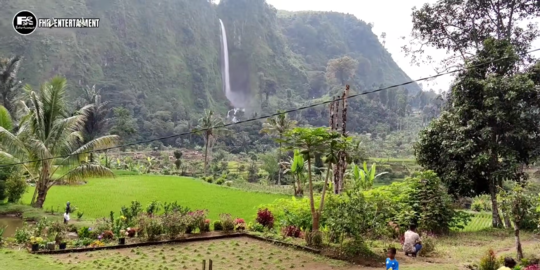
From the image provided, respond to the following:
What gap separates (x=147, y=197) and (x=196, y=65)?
3244 inches

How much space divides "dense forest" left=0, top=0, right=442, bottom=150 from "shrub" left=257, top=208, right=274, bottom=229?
25.6 meters

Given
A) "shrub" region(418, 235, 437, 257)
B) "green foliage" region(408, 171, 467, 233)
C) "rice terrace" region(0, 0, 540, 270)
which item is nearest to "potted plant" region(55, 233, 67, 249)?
"rice terrace" region(0, 0, 540, 270)

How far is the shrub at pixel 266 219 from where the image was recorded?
37.7 feet

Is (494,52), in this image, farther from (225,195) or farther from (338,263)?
(225,195)

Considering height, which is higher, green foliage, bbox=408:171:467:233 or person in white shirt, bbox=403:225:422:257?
green foliage, bbox=408:171:467:233

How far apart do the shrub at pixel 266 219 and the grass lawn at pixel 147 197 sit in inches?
133

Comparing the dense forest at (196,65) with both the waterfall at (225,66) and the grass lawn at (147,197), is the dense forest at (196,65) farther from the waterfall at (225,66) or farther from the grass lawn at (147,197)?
the grass lawn at (147,197)

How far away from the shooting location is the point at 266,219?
11516mm

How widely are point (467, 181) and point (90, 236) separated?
39.3 feet

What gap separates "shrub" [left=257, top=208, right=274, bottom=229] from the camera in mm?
11477

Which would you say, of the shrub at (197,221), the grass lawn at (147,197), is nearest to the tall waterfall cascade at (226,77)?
the grass lawn at (147,197)

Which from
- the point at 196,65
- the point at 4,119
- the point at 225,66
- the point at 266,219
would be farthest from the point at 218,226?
the point at 225,66

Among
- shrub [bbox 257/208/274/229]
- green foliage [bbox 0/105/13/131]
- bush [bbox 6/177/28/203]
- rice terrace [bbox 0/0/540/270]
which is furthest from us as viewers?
bush [bbox 6/177/28/203]

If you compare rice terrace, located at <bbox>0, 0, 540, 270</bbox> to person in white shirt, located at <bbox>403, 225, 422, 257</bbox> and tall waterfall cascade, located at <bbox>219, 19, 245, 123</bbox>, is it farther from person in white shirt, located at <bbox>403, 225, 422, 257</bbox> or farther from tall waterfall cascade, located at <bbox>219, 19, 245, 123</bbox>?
tall waterfall cascade, located at <bbox>219, 19, 245, 123</bbox>
